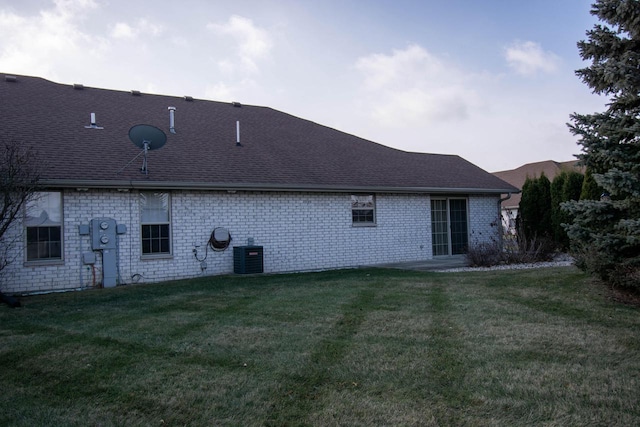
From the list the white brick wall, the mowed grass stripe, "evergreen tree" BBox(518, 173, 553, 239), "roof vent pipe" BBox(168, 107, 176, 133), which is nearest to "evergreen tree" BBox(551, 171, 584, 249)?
"evergreen tree" BBox(518, 173, 553, 239)

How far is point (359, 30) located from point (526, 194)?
860 cm

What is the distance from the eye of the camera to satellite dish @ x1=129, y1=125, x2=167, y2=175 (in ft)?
38.1

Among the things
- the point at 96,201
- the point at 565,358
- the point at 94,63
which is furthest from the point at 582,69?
the point at 94,63

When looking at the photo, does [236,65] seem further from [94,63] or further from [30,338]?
[30,338]

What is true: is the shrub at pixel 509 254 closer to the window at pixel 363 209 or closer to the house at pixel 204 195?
the house at pixel 204 195

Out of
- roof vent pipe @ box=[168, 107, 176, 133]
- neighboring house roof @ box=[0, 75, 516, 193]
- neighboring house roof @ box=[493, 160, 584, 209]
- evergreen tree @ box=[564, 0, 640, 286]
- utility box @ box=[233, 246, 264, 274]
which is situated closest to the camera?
evergreen tree @ box=[564, 0, 640, 286]

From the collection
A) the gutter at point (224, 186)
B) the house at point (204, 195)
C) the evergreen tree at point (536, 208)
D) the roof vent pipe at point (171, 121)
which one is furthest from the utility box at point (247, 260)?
the evergreen tree at point (536, 208)

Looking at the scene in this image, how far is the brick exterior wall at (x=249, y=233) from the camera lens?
35.4ft

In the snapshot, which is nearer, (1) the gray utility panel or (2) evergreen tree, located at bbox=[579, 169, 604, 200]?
(1) the gray utility panel

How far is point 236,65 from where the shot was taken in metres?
13.8

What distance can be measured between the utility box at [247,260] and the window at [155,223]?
167 cm

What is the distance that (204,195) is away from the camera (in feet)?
40.9

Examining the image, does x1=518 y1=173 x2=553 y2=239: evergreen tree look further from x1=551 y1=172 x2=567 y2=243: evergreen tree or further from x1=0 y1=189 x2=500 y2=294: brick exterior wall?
x1=0 y1=189 x2=500 y2=294: brick exterior wall

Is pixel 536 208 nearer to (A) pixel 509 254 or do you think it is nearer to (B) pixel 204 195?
(A) pixel 509 254
